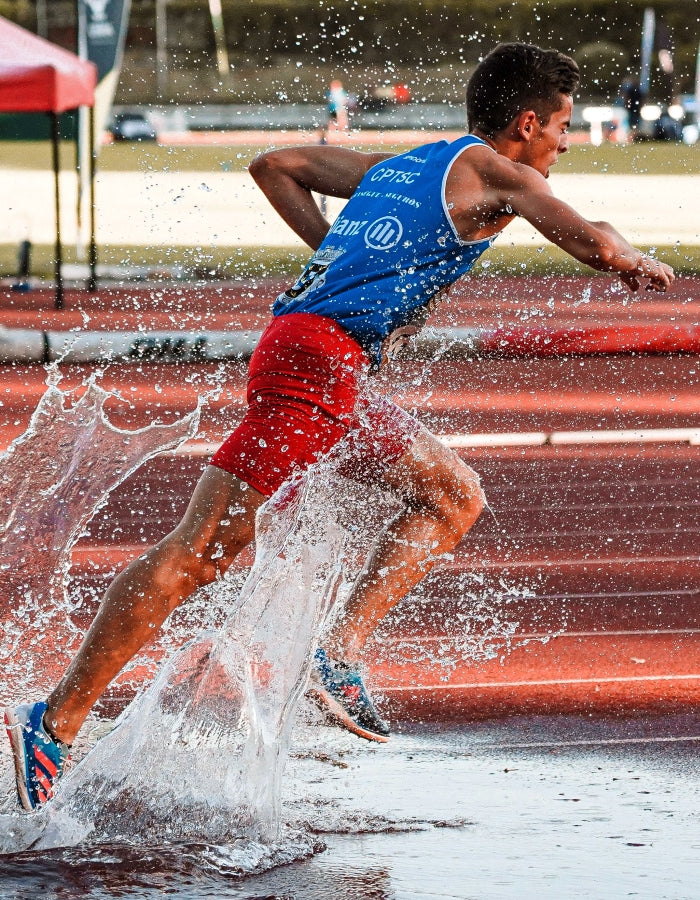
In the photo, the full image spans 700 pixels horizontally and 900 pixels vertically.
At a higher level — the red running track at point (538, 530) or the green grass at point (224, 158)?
the red running track at point (538, 530)

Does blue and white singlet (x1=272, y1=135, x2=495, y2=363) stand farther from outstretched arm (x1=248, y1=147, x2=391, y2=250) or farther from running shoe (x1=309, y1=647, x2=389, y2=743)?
running shoe (x1=309, y1=647, x2=389, y2=743)

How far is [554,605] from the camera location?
18.3 feet

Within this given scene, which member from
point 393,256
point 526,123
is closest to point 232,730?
point 393,256

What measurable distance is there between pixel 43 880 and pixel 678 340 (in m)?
9.47

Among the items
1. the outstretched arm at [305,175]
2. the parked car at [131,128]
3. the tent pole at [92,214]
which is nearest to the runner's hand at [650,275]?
the outstretched arm at [305,175]

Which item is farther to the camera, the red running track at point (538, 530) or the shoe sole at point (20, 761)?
the red running track at point (538, 530)

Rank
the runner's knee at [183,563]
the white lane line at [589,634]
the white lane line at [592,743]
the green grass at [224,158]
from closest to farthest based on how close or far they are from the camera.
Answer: the runner's knee at [183,563] < the white lane line at [592,743] < the white lane line at [589,634] < the green grass at [224,158]

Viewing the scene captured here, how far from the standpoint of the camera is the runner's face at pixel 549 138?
12.9ft

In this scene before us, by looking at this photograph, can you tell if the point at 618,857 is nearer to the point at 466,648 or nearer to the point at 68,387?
the point at 466,648

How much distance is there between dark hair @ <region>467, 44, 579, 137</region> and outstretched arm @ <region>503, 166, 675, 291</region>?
0.22m

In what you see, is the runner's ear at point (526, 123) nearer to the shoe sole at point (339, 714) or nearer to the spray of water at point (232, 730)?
the spray of water at point (232, 730)

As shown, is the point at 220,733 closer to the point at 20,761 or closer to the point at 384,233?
the point at 20,761

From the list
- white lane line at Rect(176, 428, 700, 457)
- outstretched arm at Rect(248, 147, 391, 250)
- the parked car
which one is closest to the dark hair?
outstretched arm at Rect(248, 147, 391, 250)

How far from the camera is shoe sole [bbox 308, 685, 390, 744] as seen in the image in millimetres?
4027
